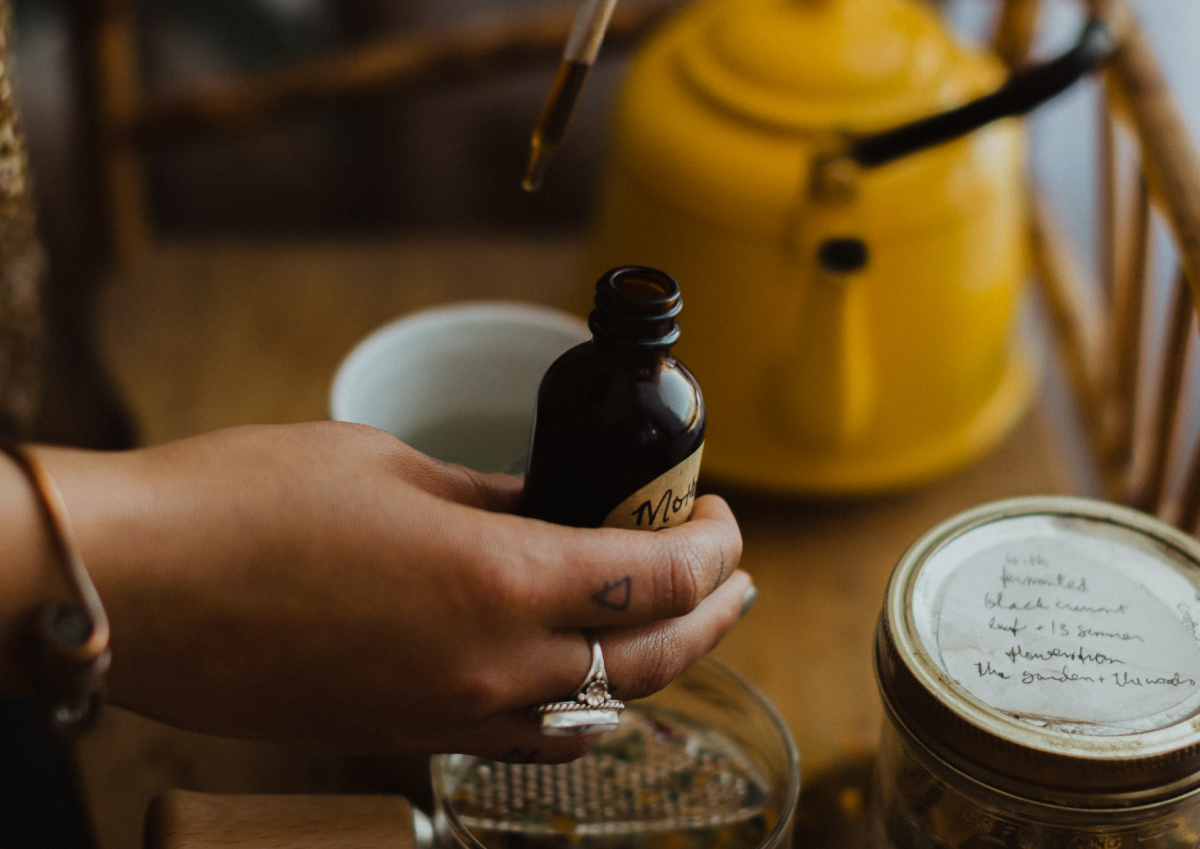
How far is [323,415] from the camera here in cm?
71

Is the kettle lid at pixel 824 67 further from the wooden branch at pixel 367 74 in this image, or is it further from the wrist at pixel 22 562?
the wrist at pixel 22 562

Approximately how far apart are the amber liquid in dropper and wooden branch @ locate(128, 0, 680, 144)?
498mm

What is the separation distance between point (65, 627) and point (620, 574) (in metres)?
0.19

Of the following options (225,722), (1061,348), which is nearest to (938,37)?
(1061,348)

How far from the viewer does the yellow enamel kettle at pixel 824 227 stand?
0.61 m

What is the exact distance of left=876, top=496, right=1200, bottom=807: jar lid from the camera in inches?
14.7

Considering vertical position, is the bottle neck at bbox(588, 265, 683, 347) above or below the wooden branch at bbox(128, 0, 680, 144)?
above

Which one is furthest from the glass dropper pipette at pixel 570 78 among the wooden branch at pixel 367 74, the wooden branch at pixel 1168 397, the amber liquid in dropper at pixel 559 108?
the wooden branch at pixel 367 74

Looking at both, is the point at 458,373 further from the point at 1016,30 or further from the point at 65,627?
the point at 1016,30

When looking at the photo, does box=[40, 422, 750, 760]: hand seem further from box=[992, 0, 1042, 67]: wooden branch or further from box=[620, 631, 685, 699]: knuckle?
box=[992, 0, 1042, 67]: wooden branch

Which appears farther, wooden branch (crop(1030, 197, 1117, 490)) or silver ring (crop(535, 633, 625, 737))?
wooden branch (crop(1030, 197, 1117, 490))

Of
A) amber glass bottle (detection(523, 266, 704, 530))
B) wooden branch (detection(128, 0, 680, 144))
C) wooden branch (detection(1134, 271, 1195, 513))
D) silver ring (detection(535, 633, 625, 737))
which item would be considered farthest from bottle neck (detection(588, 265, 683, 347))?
wooden branch (detection(128, 0, 680, 144))

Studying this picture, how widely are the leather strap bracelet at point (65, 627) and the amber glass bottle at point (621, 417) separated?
6.3 inches

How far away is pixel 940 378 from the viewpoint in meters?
0.68
